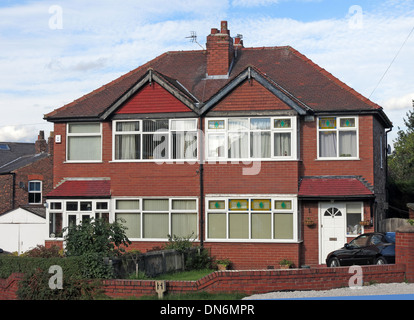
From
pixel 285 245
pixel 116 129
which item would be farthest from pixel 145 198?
pixel 285 245

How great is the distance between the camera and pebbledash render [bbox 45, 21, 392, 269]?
77.3 ft

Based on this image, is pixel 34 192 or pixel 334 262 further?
pixel 34 192

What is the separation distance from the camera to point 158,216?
81.0 ft

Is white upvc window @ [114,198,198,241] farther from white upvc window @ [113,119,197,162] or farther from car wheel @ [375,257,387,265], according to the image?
car wheel @ [375,257,387,265]

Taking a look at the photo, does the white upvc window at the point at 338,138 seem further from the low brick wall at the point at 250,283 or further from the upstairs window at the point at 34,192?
the upstairs window at the point at 34,192

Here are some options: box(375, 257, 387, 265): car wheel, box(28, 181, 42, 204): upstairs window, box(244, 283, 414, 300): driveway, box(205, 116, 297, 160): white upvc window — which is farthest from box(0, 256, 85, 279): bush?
box(28, 181, 42, 204): upstairs window

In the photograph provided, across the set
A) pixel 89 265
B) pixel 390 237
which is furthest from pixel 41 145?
pixel 89 265

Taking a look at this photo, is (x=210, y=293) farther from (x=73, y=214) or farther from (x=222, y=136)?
(x=73, y=214)

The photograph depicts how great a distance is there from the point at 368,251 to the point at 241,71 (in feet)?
27.4

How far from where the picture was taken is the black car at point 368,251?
763 inches

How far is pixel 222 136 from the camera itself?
24219mm

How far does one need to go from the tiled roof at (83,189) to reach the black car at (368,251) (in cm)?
928

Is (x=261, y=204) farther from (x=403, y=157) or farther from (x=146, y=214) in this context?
(x=403, y=157)
